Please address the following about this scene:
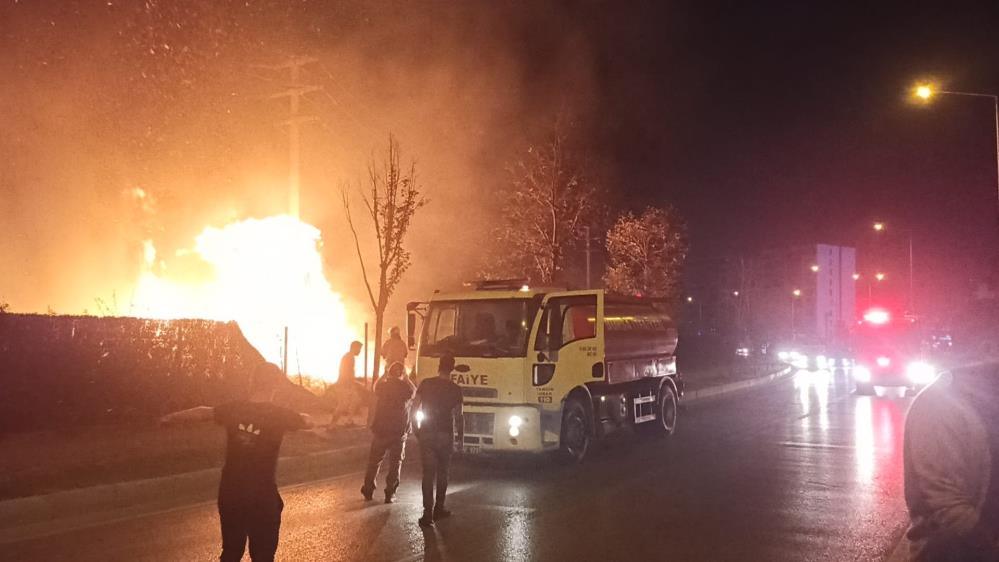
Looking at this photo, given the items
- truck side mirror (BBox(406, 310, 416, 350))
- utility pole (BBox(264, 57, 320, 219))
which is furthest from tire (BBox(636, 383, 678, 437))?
utility pole (BBox(264, 57, 320, 219))

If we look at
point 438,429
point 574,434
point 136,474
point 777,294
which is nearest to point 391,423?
point 438,429

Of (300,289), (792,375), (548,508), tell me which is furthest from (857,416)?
(792,375)

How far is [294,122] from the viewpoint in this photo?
23.8m

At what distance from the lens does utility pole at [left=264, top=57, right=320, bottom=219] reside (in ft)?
74.4

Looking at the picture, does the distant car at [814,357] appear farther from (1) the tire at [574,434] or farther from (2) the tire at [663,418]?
(1) the tire at [574,434]

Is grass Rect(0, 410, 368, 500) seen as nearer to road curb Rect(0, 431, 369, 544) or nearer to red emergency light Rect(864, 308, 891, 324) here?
road curb Rect(0, 431, 369, 544)

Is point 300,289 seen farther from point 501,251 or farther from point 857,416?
point 857,416

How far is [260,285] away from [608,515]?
16367 millimetres

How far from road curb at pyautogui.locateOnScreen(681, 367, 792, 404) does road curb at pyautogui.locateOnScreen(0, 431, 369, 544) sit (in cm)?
1130

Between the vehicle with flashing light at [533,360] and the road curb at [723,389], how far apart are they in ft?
25.0

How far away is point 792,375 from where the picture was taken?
33.8 m

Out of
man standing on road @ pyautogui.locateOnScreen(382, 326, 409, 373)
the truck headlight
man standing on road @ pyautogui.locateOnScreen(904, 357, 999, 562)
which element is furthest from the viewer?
man standing on road @ pyautogui.locateOnScreen(382, 326, 409, 373)

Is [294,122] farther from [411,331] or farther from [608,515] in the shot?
[608,515]

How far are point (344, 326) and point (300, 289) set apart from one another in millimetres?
1701
